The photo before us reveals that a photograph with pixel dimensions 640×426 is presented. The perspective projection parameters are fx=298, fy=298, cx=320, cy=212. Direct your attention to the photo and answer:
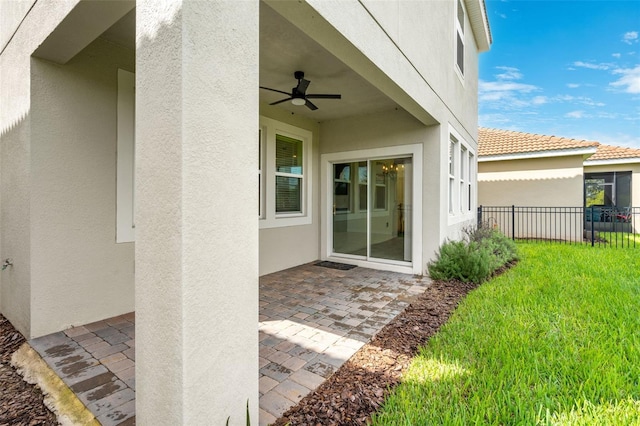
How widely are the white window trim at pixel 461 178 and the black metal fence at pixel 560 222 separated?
1672mm

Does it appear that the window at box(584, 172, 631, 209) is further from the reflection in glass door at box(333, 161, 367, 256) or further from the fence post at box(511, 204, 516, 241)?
the reflection in glass door at box(333, 161, 367, 256)

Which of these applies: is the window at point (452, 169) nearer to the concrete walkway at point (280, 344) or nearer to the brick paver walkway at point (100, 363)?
the concrete walkway at point (280, 344)

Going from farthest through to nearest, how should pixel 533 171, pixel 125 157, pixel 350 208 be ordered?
pixel 533 171 < pixel 350 208 < pixel 125 157

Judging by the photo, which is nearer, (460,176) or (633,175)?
(460,176)

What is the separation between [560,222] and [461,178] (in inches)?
241

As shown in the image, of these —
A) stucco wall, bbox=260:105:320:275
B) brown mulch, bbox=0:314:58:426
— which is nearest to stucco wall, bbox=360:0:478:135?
stucco wall, bbox=260:105:320:275

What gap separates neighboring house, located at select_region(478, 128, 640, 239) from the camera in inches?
451

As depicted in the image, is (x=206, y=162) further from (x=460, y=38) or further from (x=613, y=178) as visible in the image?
(x=613, y=178)

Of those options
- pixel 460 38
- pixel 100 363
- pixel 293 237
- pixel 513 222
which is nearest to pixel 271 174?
pixel 293 237

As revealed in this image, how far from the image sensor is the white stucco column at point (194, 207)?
1.63 metres

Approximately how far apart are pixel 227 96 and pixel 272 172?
15.6 feet

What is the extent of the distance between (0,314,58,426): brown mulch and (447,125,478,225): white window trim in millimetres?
7198

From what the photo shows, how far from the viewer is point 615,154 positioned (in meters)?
13.4

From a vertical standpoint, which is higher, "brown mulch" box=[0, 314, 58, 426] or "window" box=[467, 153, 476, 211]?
"window" box=[467, 153, 476, 211]
